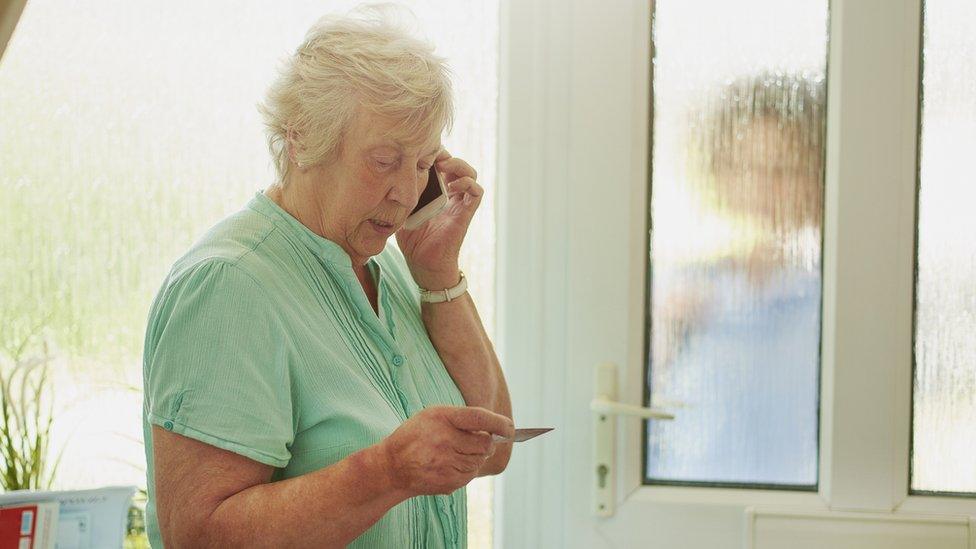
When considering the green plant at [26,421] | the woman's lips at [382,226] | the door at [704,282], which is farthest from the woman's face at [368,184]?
the green plant at [26,421]

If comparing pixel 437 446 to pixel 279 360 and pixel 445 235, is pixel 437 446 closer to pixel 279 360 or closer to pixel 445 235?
pixel 279 360

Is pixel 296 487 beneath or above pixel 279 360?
beneath

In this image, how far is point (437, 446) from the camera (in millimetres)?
951

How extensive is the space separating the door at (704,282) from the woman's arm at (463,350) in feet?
0.90

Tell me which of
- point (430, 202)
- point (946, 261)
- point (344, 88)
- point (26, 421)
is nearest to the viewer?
point (344, 88)

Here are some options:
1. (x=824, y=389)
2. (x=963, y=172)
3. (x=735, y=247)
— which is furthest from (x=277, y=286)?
(x=963, y=172)

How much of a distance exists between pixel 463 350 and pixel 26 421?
2.81 feet

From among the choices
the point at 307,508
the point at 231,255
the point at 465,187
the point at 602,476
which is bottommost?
the point at 602,476

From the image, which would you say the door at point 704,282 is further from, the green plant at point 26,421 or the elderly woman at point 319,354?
the green plant at point 26,421

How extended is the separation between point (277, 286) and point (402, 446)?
0.23m

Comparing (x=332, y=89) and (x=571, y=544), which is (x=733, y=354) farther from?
(x=332, y=89)

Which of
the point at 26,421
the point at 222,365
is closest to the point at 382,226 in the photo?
the point at 222,365

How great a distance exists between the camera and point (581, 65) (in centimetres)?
158

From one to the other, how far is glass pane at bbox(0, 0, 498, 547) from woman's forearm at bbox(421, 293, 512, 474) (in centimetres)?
32
